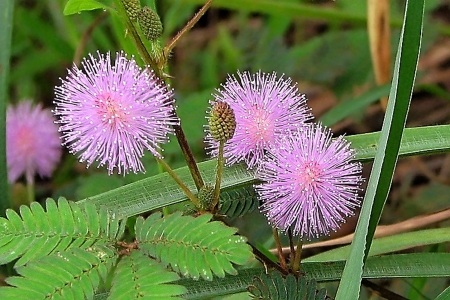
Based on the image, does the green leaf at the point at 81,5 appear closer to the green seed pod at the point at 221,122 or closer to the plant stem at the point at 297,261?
the green seed pod at the point at 221,122

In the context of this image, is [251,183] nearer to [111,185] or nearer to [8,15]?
[111,185]

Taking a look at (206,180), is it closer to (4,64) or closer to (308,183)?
(308,183)

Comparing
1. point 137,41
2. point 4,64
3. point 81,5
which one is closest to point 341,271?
point 137,41

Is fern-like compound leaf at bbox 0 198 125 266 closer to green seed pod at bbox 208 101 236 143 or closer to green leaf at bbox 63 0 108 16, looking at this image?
green seed pod at bbox 208 101 236 143

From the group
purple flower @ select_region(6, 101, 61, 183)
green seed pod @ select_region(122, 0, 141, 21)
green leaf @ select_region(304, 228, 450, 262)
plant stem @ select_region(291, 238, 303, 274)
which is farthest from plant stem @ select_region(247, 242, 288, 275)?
purple flower @ select_region(6, 101, 61, 183)

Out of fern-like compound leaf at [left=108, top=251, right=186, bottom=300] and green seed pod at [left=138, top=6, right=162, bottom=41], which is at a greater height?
green seed pod at [left=138, top=6, right=162, bottom=41]

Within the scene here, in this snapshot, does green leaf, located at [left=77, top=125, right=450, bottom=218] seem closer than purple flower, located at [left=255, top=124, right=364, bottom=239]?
No
